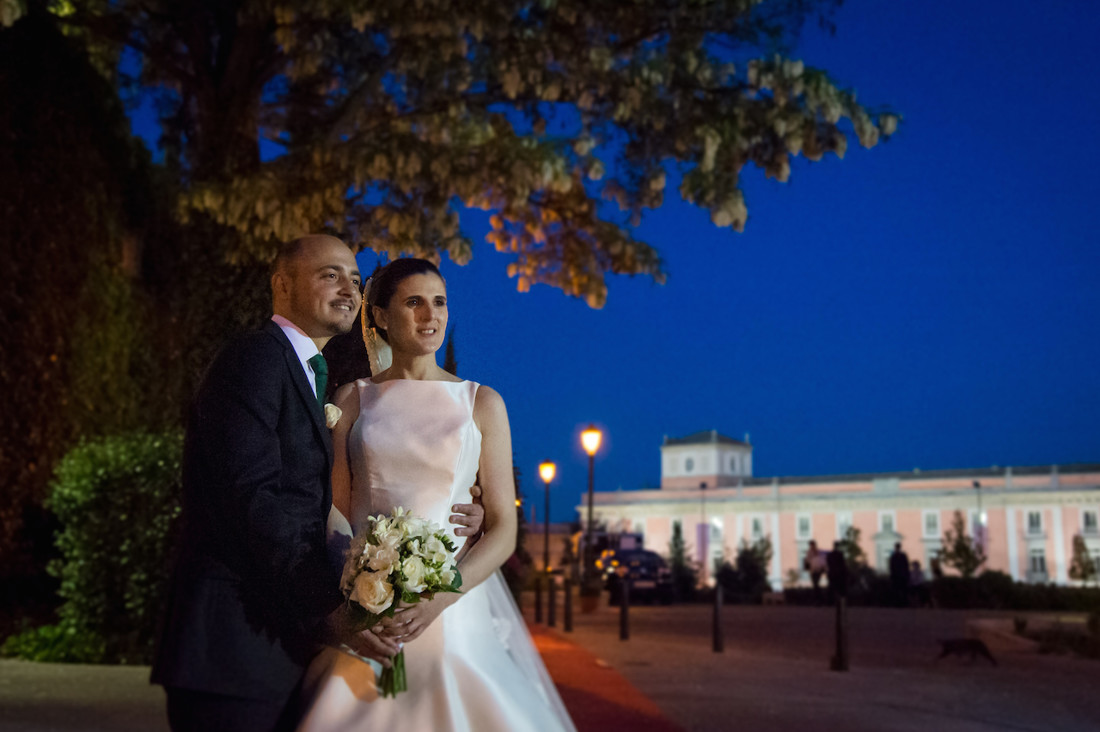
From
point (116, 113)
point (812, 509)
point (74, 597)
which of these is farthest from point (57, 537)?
point (812, 509)

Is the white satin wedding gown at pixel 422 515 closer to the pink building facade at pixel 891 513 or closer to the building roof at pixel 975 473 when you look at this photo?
the pink building facade at pixel 891 513

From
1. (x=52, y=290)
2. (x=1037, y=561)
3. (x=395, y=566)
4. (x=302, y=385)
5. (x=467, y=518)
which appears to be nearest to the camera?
(x=395, y=566)

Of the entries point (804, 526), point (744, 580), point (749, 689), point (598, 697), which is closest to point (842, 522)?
point (804, 526)

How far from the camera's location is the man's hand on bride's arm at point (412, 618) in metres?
2.21

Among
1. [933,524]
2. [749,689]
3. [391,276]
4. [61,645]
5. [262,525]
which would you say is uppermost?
[933,524]

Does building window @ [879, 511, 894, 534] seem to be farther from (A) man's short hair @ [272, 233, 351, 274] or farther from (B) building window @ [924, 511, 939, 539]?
(A) man's short hair @ [272, 233, 351, 274]

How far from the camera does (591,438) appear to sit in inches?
651

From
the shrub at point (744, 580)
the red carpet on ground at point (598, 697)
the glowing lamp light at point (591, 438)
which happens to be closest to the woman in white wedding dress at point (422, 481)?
the red carpet on ground at point (598, 697)

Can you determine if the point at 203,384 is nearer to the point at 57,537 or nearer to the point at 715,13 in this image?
the point at 715,13

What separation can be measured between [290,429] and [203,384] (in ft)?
0.73

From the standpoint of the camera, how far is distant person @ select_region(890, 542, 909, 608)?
100 ft

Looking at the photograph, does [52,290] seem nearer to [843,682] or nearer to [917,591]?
[843,682]

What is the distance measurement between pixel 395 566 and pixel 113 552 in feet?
32.1

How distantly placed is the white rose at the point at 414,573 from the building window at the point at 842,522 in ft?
299
